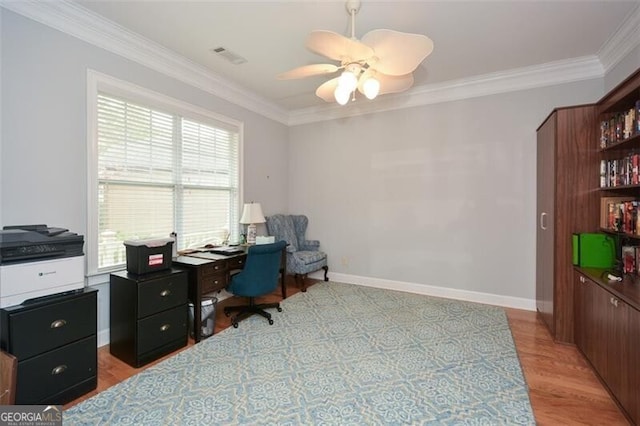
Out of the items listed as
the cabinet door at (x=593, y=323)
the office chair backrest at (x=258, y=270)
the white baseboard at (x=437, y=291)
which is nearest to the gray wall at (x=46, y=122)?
the office chair backrest at (x=258, y=270)

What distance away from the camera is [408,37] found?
1.79m

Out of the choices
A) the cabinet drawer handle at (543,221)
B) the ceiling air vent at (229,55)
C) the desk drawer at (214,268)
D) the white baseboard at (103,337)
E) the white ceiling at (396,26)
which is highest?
the ceiling air vent at (229,55)

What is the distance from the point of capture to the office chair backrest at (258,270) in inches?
116

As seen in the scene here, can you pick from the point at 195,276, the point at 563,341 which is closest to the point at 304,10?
the point at 195,276

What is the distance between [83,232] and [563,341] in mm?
4371

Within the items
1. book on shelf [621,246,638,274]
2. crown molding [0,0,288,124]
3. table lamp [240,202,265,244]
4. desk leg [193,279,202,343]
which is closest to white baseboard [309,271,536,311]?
Answer: book on shelf [621,246,638,274]

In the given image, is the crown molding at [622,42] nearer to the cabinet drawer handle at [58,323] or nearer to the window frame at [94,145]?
the window frame at [94,145]

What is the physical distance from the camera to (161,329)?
250 cm

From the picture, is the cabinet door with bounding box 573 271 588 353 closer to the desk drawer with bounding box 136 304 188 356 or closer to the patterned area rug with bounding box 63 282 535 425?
the patterned area rug with bounding box 63 282 535 425

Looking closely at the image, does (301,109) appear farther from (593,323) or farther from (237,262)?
(593,323)

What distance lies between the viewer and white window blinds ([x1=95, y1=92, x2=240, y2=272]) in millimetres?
2721

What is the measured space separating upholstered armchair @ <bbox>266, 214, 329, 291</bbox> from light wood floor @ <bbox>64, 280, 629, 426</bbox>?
228 cm

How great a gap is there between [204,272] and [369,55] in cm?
235

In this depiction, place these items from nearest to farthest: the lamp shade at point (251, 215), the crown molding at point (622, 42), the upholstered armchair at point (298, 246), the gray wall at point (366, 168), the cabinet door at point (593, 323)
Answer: the cabinet door at point (593, 323) < the gray wall at point (366, 168) < the crown molding at point (622, 42) < the lamp shade at point (251, 215) < the upholstered armchair at point (298, 246)
